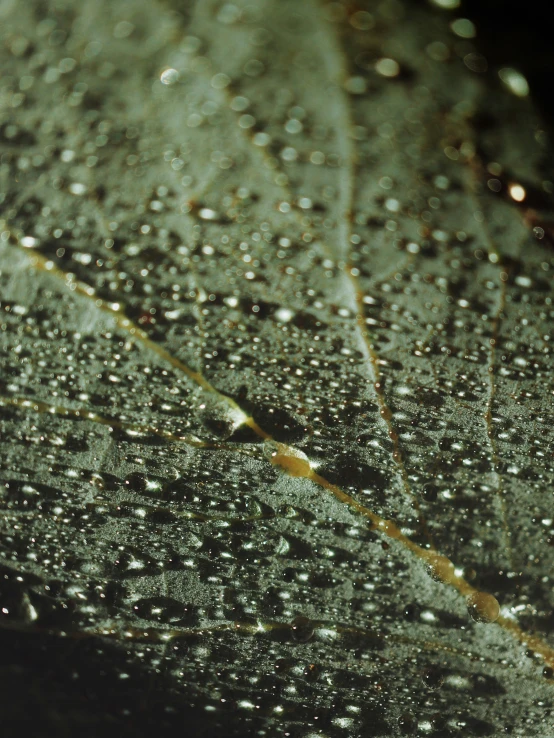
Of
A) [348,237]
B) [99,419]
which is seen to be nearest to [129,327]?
[99,419]

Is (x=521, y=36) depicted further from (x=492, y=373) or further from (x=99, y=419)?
(x=99, y=419)

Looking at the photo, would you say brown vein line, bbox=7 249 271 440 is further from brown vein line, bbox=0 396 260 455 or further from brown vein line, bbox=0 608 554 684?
brown vein line, bbox=0 608 554 684

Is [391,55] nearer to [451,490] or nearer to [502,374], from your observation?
[502,374]

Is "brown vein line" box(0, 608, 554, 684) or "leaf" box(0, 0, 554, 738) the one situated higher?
"leaf" box(0, 0, 554, 738)

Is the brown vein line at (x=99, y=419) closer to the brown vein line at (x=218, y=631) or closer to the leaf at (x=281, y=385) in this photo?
the leaf at (x=281, y=385)

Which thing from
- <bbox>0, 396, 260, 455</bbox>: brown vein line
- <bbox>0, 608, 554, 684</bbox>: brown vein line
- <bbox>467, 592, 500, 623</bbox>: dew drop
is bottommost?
<bbox>0, 608, 554, 684</bbox>: brown vein line

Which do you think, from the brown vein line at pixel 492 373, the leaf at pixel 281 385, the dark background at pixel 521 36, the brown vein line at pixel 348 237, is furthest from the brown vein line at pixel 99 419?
the dark background at pixel 521 36

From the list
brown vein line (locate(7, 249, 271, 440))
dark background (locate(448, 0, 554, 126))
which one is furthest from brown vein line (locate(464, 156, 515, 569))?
brown vein line (locate(7, 249, 271, 440))
